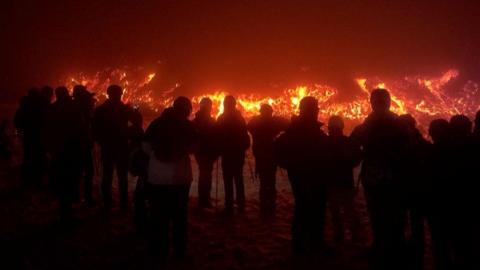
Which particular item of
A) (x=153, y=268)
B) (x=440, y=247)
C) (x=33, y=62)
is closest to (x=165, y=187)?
(x=153, y=268)

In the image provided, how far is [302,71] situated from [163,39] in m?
9.01

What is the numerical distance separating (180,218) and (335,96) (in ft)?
57.4

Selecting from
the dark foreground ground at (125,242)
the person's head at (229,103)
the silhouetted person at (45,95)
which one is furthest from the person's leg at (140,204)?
the silhouetted person at (45,95)

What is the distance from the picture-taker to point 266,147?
28.6 ft

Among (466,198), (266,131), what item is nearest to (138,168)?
(266,131)

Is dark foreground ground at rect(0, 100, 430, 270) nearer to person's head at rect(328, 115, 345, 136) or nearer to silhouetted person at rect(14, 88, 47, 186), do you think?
silhouetted person at rect(14, 88, 47, 186)

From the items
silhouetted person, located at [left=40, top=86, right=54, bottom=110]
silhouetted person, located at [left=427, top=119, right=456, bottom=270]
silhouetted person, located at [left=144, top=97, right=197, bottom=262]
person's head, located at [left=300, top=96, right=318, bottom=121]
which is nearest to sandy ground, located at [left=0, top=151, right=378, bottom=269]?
silhouetted person, located at [left=144, top=97, right=197, bottom=262]

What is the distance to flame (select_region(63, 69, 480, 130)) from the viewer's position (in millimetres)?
21828

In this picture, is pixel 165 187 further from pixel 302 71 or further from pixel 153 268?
pixel 302 71

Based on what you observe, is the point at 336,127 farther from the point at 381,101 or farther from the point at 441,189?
the point at 441,189

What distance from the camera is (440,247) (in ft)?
17.7

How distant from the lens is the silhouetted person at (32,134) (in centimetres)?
899

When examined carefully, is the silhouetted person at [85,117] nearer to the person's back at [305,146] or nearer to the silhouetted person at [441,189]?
the person's back at [305,146]

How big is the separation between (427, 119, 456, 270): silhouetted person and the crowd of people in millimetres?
11
